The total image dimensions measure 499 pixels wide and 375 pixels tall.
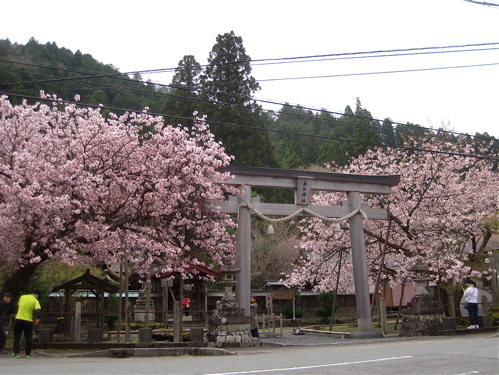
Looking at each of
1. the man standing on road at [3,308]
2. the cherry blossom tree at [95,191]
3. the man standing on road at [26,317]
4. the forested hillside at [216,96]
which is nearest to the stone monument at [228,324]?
the cherry blossom tree at [95,191]

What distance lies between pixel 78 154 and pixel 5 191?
7.75ft

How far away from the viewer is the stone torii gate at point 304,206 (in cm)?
1745

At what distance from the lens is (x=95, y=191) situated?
14.3 metres

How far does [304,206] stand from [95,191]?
8.00 metres

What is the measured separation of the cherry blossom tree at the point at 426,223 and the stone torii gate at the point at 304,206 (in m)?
1.67

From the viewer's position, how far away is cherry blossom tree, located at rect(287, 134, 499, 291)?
68.5 feet

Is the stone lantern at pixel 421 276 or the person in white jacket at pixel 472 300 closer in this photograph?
the person in white jacket at pixel 472 300

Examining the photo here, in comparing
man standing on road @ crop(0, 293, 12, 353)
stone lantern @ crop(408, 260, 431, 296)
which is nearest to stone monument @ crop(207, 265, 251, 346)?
man standing on road @ crop(0, 293, 12, 353)

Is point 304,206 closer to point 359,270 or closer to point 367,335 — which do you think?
point 359,270

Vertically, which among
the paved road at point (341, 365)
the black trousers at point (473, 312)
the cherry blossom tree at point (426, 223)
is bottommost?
the paved road at point (341, 365)

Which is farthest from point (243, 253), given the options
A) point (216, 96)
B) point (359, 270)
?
point (216, 96)

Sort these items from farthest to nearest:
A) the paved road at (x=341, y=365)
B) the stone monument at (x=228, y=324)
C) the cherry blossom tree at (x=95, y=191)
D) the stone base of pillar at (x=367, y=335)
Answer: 1. the stone base of pillar at (x=367, y=335)
2. the stone monument at (x=228, y=324)
3. the cherry blossom tree at (x=95, y=191)
4. the paved road at (x=341, y=365)

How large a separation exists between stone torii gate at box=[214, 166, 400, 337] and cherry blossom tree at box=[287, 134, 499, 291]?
1.67 metres

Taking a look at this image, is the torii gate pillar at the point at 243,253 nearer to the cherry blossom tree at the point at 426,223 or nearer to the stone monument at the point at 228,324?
the stone monument at the point at 228,324
